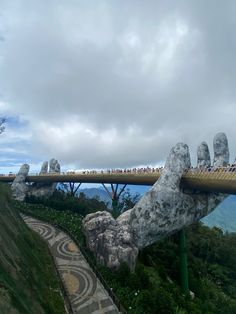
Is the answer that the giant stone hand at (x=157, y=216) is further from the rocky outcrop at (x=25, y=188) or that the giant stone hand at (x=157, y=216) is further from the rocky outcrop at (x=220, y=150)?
the rocky outcrop at (x=25, y=188)

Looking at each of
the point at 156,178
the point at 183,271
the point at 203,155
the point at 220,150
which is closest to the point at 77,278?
the point at 183,271

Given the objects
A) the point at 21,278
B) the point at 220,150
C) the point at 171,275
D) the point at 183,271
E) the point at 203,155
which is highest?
the point at 220,150

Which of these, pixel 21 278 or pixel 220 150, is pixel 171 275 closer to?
pixel 220 150

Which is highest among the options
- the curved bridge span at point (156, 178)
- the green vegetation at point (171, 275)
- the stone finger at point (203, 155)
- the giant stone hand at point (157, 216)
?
the stone finger at point (203, 155)

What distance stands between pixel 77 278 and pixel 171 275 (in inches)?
569

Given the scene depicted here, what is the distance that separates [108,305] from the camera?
33875 mm

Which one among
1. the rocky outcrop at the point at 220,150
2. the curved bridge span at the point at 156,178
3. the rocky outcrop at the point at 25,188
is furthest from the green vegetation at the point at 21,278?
the rocky outcrop at the point at 25,188

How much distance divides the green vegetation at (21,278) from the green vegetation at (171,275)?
262 inches

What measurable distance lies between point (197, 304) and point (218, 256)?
29392 mm

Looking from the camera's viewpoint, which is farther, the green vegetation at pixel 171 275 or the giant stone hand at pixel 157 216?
the giant stone hand at pixel 157 216

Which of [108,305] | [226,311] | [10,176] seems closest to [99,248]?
[108,305]

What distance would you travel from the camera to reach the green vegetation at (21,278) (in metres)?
22.0

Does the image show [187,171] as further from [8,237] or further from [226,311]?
[8,237]

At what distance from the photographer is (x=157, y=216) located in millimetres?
44125
